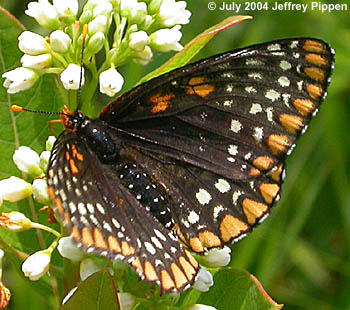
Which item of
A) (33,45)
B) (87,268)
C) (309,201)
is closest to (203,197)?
(87,268)

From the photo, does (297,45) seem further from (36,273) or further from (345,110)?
(345,110)

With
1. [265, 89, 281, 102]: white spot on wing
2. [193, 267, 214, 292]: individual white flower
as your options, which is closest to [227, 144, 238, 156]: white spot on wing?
[265, 89, 281, 102]: white spot on wing

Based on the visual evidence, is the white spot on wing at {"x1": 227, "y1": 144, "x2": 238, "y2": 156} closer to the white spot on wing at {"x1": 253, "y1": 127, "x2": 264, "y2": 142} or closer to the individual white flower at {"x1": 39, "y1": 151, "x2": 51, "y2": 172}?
the white spot on wing at {"x1": 253, "y1": 127, "x2": 264, "y2": 142}

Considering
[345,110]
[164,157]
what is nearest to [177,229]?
[164,157]

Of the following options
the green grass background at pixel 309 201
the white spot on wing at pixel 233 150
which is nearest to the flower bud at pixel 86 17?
the white spot on wing at pixel 233 150

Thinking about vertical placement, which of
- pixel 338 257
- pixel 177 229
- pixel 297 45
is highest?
pixel 297 45

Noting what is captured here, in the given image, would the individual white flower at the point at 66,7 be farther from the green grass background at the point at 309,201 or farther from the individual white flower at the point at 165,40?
the green grass background at the point at 309,201
